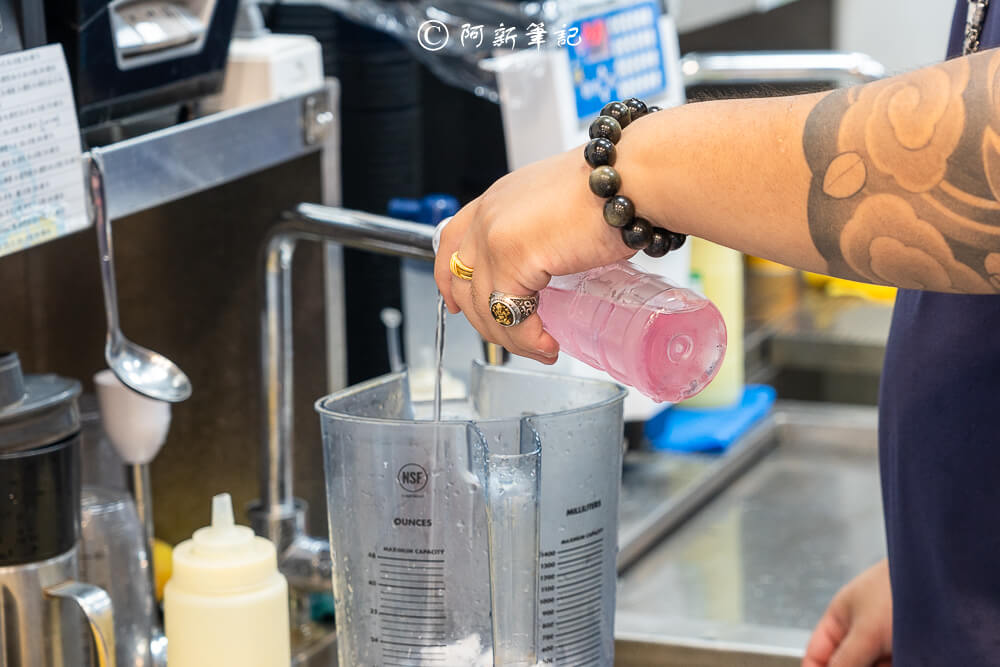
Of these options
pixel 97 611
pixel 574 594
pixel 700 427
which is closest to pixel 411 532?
pixel 574 594

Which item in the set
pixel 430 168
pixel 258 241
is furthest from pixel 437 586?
pixel 430 168

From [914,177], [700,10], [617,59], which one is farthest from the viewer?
[700,10]

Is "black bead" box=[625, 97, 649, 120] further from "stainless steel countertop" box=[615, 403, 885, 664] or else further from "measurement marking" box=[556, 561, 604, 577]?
"stainless steel countertop" box=[615, 403, 885, 664]

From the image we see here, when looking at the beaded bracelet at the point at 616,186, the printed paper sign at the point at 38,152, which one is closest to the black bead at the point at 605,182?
the beaded bracelet at the point at 616,186

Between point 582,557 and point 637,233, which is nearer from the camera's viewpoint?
point 637,233

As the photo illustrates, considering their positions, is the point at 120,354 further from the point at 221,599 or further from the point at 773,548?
the point at 773,548

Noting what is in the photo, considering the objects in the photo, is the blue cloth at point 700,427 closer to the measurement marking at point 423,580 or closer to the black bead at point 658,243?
the measurement marking at point 423,580

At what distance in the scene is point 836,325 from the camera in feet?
9.07

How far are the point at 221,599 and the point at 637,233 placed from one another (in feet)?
1.40

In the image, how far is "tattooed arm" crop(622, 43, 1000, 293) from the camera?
0.63m

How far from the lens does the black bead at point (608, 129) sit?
73 cm

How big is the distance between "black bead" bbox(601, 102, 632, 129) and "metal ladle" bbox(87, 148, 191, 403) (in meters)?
0.45

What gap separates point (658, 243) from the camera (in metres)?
0.74

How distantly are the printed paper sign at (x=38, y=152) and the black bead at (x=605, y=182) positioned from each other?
45cm
